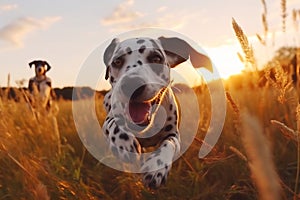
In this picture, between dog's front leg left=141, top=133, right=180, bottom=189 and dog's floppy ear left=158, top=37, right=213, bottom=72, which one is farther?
dog's floppy ear left=158, top=37, right=213, bottom=72

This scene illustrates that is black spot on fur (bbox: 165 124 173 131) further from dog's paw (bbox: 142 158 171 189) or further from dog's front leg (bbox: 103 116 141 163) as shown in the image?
dog's paw (bbox: 142 158 171 189)

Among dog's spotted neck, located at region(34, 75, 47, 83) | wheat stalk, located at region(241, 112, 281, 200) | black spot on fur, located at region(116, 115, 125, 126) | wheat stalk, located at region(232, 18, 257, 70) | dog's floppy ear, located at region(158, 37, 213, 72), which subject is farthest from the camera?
dog's spotted neck, located at region(34, 75, 47, 83)

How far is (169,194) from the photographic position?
2.64m

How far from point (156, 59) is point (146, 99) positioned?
1.89 feet

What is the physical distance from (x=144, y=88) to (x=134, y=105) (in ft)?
0.36

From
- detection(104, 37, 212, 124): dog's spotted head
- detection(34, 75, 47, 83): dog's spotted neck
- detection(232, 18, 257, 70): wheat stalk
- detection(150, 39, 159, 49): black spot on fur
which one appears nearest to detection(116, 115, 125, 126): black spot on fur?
detection(104, 37, 212, 124): dog's spotted head

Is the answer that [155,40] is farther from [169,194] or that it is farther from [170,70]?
[169,194]

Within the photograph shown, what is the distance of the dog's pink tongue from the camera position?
2.16 metres

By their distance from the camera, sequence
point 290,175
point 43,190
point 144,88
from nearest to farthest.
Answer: point 43,190 → point 144,88 → point 290,175

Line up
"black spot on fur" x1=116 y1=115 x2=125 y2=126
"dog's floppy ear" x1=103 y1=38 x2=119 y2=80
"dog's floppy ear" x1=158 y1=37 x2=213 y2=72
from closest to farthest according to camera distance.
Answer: "black spot on fur" x1=116 y1=115 x2=125 y2=126
"dog's floppy ear" x1=158 y1=37 x2=213 y2=72
"dog's floppy ear" x1=103 y1=38 x2=119 y2=80

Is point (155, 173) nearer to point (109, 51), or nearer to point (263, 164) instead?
point (109, 51)

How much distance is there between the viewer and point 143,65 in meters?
2.56

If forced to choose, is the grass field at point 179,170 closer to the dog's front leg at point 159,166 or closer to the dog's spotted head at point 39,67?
the dog's front leg at point 159,166

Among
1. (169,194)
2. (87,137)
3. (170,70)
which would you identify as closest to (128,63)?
(170,70)
